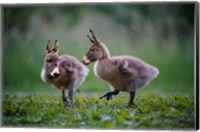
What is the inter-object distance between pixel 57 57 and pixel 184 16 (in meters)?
0.78

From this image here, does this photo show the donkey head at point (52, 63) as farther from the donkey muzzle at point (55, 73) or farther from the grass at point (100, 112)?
the grass at point (100, 112)

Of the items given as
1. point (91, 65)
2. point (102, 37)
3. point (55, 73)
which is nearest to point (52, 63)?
point (55, 73)

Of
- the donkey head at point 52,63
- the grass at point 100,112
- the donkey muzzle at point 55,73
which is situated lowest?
the grass at point 100,112

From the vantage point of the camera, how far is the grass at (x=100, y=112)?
2.80m

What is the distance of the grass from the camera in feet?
9.19

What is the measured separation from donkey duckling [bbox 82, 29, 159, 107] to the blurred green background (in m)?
0.03

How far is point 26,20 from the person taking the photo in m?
2.96

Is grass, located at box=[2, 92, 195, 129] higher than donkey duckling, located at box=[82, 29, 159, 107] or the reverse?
the reverse

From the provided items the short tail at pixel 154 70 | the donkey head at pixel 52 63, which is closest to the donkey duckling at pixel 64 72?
the donkey head at pixel 52 63

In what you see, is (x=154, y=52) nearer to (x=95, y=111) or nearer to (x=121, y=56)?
(x=121, y=56)

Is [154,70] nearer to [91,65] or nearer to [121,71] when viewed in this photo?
[121,71]

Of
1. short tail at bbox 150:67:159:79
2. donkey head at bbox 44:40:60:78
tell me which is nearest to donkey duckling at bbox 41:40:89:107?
donkey head at bbox 44:40:60:78

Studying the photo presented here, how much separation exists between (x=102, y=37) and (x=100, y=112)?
44 centimetres

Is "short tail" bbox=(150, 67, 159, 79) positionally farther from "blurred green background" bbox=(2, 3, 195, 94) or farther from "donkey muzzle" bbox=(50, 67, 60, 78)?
"donkey muzzle" bbox=(50, 67, 60, 78)
